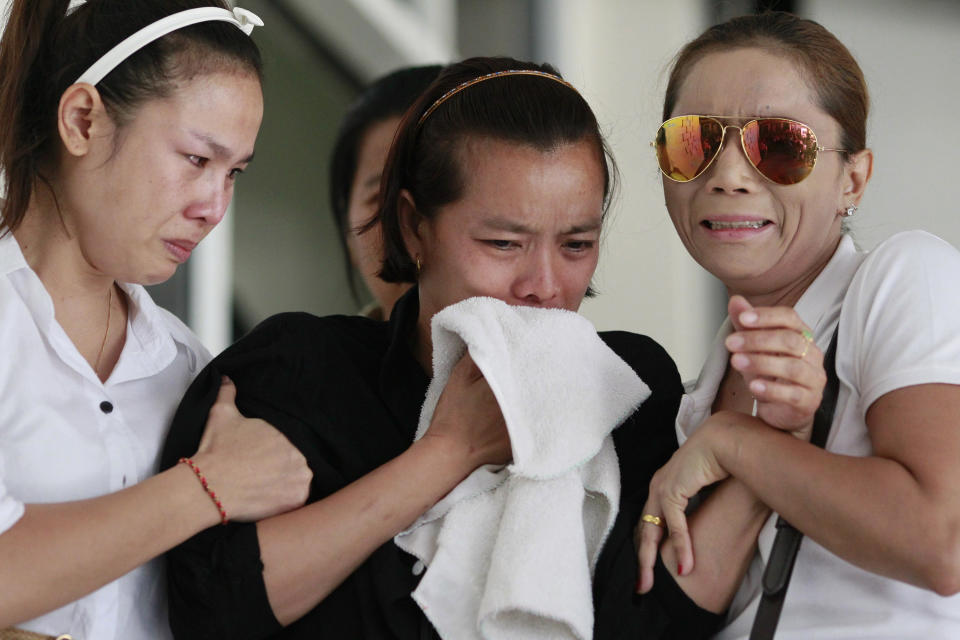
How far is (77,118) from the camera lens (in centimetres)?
163

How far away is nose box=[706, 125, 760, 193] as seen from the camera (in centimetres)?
165

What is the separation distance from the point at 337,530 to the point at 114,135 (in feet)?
2.20

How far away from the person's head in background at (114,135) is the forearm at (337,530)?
445 millimetres

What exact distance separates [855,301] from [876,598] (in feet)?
1.32

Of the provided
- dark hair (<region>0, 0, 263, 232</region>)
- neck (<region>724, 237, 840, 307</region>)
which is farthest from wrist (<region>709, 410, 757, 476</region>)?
dark hair (<region>0, 0, 263, 232</region>)

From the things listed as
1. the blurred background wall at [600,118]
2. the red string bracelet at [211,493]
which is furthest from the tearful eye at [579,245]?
the blurred background wall at [600,118]

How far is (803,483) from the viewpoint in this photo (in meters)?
1.41

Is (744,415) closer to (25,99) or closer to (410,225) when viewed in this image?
(410,225)

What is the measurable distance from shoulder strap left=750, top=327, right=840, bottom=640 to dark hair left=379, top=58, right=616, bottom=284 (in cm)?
57

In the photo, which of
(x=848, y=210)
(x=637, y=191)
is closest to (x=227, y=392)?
(x=848, y=210)

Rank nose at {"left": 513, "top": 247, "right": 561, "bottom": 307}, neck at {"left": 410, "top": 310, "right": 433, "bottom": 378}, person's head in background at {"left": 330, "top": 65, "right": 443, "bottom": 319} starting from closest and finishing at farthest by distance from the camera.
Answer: nose at {"left": 513, "top": 247, "right": 561, "bottom": 307} → neck at {"left": 410, "top": 310, "right": 433, "bottom": 378} → person's head in background at {"left": 330, "top": 65, "right": 443, "bottom": 319}

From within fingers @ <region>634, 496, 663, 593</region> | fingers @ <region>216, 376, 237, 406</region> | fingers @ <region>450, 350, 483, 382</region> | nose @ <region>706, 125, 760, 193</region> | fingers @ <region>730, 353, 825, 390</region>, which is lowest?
fingers @ <region>634, 496, 663, 593</region>

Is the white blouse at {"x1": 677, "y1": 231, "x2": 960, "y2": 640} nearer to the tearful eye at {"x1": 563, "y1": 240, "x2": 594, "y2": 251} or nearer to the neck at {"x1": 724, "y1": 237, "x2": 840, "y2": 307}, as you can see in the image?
the neck at {"x1": 724, "y1": 237, "x2": 840, "y2": 307}

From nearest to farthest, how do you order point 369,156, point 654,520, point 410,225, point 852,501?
point 852,501 < point 654,520 < point 410,225 < point 369,156
